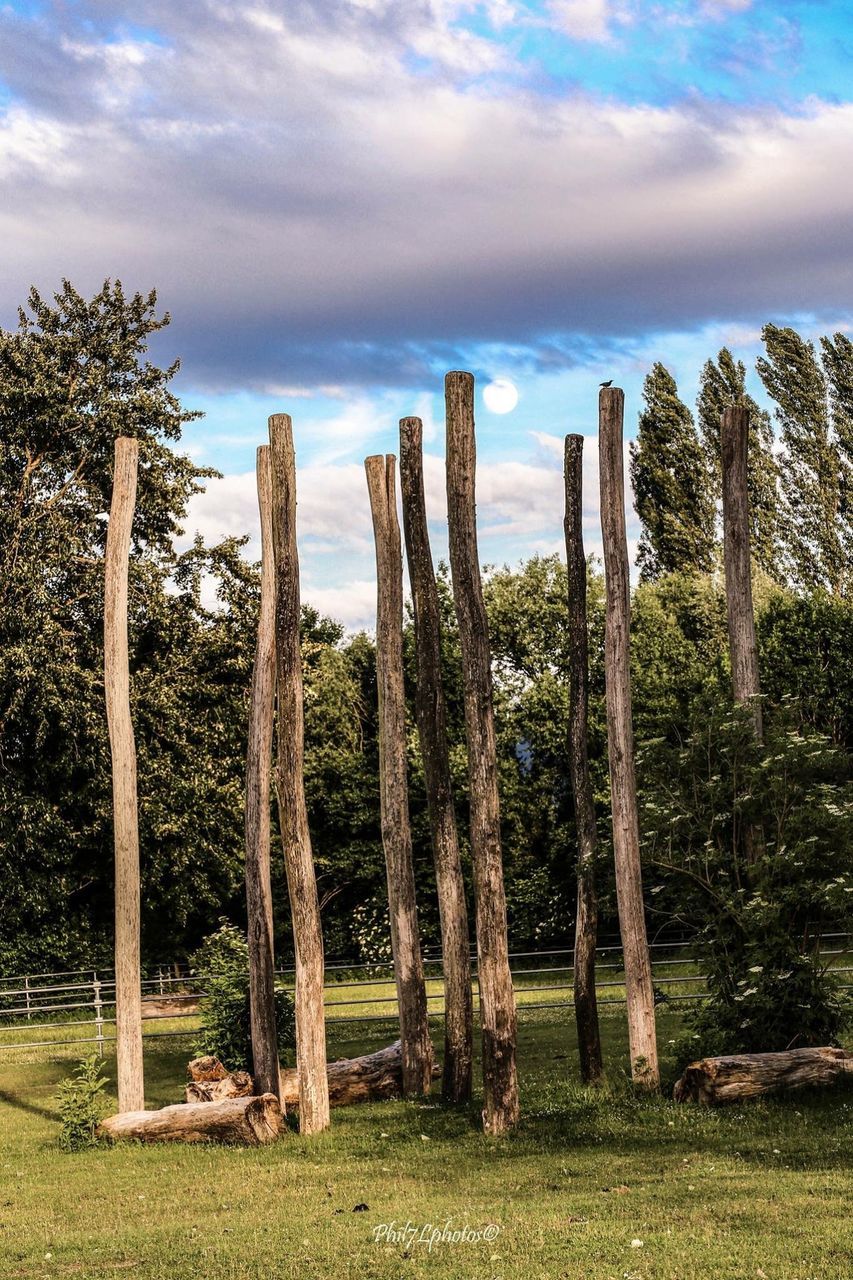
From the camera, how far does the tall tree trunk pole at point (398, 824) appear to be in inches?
604

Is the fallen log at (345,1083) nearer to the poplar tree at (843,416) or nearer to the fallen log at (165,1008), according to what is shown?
the fallen log at (165,1008)

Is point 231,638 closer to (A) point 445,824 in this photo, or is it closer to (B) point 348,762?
(B) point 348,762

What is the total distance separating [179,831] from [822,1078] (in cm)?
1686

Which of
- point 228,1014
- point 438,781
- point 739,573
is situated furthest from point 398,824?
point 739,573

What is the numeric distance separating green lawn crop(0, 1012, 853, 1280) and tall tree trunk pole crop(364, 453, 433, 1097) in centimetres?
79

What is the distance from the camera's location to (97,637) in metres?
26.7

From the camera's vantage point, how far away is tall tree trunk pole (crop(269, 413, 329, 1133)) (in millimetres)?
13898

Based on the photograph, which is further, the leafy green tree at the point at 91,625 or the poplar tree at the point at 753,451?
the poplar tree at the point at 753,451

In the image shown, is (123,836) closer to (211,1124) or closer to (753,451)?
(211,1124)

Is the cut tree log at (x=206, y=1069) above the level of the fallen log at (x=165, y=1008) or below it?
above

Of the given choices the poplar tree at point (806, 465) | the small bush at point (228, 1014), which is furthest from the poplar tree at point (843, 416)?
the small bush at point (228, 1014)

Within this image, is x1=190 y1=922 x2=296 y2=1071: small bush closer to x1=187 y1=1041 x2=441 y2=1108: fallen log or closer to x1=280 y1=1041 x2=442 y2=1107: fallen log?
x1=187 y1=1041 x2=441 y2=1108: fallen log

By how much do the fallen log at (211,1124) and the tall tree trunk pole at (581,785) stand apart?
3.49 metres

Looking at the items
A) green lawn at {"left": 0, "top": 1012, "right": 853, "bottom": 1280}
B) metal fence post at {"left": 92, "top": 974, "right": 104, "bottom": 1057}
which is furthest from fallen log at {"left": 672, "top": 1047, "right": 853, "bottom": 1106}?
metal fence post at {"left": 92, "top": 974, "right": 104, "bottom": 1057}
